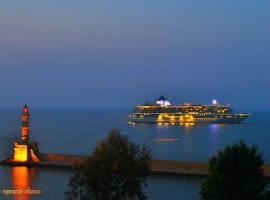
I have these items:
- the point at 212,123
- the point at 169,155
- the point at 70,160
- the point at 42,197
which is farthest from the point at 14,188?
the point at 212,123

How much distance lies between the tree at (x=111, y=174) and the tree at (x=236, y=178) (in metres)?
A: 2.70

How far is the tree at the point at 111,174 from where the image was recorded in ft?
46.2

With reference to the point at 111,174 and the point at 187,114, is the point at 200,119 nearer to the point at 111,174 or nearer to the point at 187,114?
the point at 187,114

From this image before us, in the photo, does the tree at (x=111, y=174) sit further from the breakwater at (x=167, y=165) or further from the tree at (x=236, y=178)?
the breakwater at (x=167, y=165)

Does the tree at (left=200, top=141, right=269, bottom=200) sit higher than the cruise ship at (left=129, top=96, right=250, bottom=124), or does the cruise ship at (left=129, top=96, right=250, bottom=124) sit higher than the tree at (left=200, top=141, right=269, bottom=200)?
the cruise ship at (left=129, top=96, right=250, bottom=124)

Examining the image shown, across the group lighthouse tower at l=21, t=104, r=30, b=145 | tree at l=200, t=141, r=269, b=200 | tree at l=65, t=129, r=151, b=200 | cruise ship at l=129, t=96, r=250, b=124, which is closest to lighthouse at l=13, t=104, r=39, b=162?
lighthouse tower at l=21, t=104, r=30, b=145

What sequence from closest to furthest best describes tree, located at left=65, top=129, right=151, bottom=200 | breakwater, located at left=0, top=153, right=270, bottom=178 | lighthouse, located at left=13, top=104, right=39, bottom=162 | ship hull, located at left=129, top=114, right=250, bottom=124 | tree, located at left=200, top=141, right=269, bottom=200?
tree, located at left=200, top=141, right=269, bottom=200 < tree, located at left=65, top=129, right=151, bottom=200 < breakwater, located at left=0, top=153, right=270, bottom=178 < lighthouse, located at left=13, top=104, right=39, bottom=162 < ship hull, located at left=129, top=114, right=250, bottom=124

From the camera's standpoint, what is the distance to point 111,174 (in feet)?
46.8

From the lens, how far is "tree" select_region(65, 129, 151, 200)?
14.1 m

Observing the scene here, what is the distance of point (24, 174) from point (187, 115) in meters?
72.4

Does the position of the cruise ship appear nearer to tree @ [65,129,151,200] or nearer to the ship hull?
the ship hull

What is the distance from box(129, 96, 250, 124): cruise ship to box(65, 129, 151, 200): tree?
84154 millimetres

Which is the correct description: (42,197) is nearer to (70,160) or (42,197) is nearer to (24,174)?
(24,174)

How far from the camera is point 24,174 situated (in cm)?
2872
